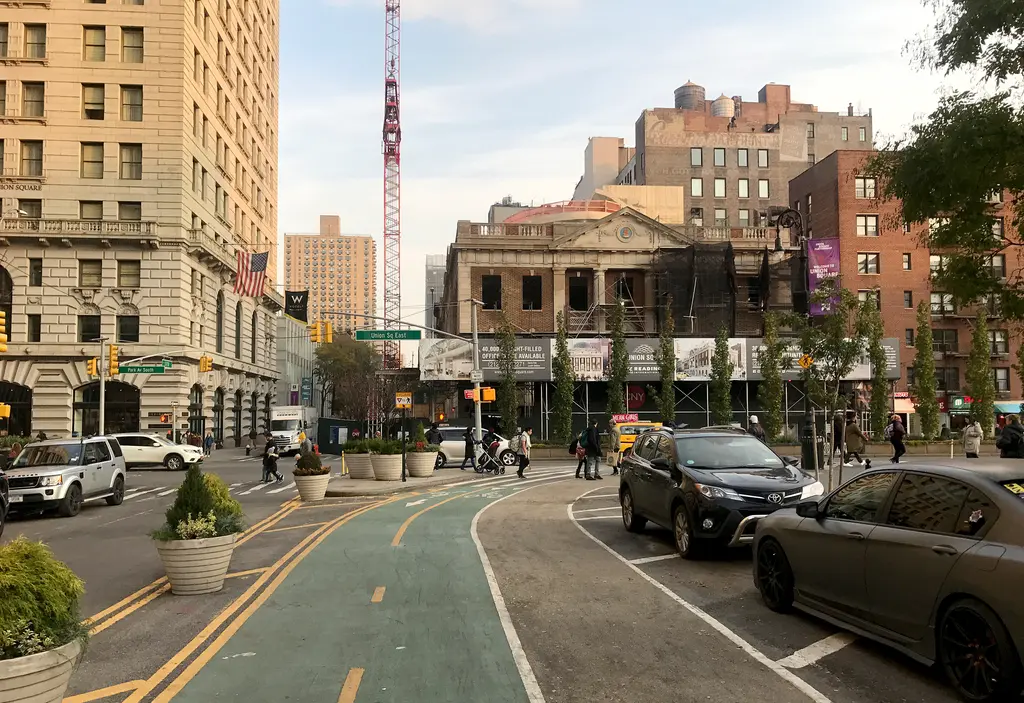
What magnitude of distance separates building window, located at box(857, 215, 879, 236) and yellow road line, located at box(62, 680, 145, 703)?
58413 mm

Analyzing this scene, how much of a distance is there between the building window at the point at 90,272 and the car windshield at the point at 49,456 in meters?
30.4

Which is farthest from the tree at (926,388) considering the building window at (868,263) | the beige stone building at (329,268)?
the beige stone building at (329,268)

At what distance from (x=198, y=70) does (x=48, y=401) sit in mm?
21737

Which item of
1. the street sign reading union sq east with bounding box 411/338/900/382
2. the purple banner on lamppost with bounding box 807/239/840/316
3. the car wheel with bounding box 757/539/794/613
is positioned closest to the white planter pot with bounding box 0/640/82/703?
the car wheel with bounding box 757/539/794/613

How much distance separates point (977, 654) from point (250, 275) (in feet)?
126

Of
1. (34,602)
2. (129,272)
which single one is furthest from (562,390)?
(34,602)

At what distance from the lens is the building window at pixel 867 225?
56.6 meters

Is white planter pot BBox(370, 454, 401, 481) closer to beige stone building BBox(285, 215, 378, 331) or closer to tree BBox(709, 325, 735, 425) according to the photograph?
tree BBox(709, 325, 735, 425)

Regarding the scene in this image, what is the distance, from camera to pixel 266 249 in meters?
70.1

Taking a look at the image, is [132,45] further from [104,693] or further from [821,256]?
[104,693]

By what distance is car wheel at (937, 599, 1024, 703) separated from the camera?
495 cm

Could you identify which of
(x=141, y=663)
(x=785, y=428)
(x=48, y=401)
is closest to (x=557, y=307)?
(x=785, y=428)

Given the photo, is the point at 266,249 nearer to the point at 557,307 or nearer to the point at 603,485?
the point at 557,307

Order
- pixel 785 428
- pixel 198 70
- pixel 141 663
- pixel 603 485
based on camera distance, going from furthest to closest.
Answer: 1. pixel 198 70
2. pixel 785 428
3. pixel 603 485
4. pixel 141 663
